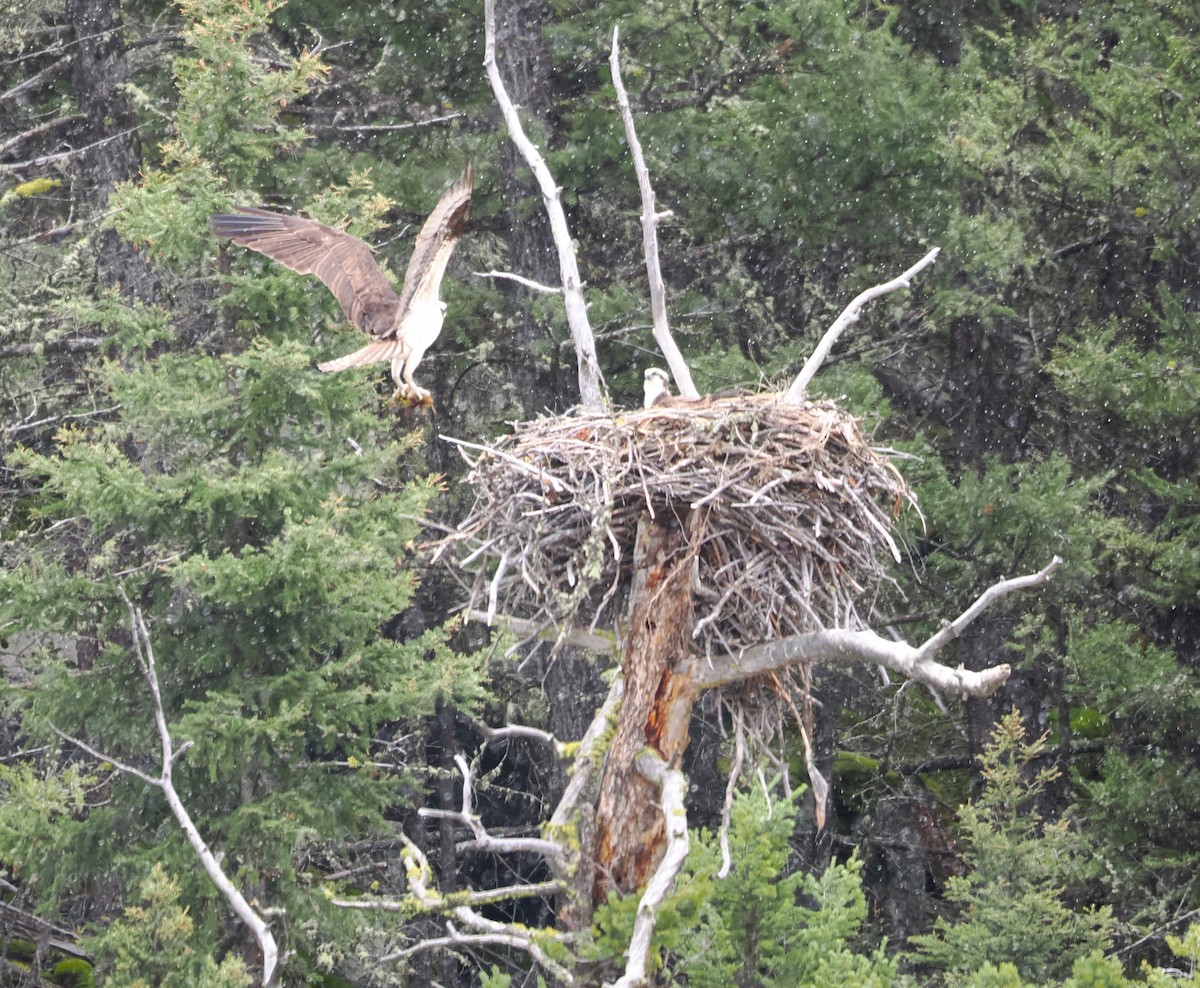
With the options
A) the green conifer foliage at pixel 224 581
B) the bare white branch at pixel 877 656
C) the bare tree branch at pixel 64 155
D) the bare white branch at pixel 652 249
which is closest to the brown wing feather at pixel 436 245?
the bare white branch at pixel 652 249

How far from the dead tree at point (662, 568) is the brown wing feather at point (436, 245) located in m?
1.67

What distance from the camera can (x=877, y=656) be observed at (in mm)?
5406

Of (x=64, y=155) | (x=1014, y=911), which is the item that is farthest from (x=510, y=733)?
(x=64, y=155)

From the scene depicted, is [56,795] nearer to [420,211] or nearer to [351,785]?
[351,785]

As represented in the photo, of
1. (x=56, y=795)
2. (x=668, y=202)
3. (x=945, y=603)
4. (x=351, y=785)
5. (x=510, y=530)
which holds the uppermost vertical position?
(x=510, y=530)

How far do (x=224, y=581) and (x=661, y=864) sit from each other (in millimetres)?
4341

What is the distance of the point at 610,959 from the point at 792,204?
24.4 ft

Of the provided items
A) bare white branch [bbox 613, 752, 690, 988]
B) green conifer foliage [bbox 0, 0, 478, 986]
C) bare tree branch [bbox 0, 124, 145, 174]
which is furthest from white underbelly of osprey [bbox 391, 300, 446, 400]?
bare tree branch [bbox 0, 124, 145, 174]

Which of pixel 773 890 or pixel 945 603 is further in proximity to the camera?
pixel 945 603

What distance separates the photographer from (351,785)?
10.1 metres

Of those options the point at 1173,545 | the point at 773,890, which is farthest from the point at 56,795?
the point at 1173,545

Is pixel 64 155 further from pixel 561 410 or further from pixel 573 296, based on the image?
pixel 573 296

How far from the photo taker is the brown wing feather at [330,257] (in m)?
8.11

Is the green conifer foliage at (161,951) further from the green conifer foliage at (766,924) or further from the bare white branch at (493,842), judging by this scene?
the bare white branch at (493,842)
